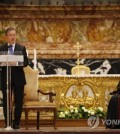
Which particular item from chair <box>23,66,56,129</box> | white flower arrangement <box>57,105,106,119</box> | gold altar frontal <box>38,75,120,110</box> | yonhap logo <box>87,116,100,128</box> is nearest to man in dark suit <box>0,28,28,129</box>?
chair <box>23,66,56,129</box>

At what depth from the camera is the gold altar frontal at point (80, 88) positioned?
13.0m

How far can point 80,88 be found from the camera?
13.1 metres

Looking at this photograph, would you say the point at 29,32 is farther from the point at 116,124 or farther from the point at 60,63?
the point at 116,124

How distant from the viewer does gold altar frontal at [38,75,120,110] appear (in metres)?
13.0

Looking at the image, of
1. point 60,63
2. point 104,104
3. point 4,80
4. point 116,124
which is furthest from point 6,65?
point 60,63

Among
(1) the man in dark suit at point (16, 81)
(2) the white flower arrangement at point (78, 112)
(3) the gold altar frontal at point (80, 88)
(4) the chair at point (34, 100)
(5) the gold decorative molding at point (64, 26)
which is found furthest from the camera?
(5) the gold decorative molding at point (64, 26)

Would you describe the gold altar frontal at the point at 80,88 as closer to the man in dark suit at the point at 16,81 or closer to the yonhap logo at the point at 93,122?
the man in dark suit at the point at 16,81

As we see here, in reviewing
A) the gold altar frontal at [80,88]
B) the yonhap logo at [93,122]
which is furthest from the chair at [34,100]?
the yonhap logo at [93,122]

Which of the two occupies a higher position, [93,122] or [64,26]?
[64,26]

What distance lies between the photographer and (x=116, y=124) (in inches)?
370

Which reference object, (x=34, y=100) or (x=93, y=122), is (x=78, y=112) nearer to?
(x=34, y=100)

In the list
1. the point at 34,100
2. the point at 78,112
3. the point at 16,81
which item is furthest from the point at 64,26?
A: the point at 16,81

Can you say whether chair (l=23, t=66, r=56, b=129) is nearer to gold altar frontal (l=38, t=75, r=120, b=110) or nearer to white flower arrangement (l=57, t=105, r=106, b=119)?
white flower arrangement (l=57, t=105, r=106, b=119)

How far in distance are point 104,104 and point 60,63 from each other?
8.60 feet
